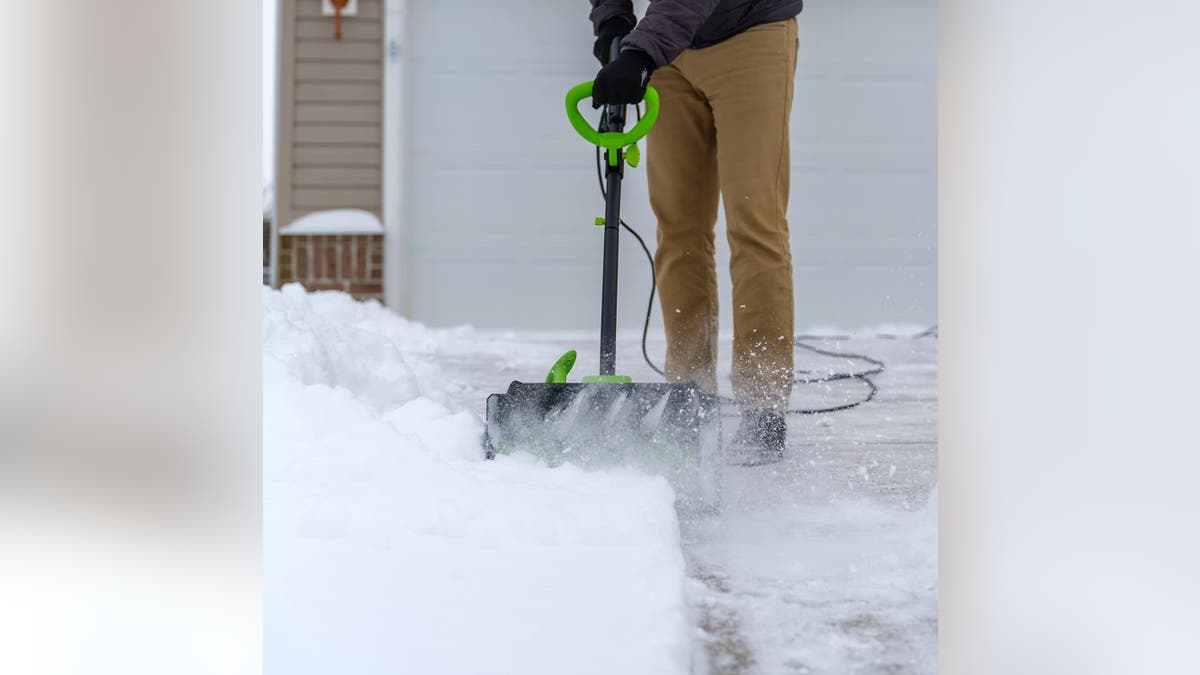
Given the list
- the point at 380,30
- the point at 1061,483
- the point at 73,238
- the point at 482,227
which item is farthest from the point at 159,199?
the point at 380,30

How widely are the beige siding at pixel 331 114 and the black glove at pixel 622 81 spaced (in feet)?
8.96

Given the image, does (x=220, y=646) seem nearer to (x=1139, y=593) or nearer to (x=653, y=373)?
(x=1139, y=593)

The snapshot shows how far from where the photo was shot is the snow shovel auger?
3.65ft

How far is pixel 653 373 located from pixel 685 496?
1216mm

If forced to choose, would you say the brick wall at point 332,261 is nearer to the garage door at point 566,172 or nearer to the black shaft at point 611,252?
the garage door at point 566,172

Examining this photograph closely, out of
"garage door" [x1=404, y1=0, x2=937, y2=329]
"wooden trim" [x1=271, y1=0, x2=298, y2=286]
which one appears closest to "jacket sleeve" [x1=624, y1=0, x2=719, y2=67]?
"garage door" [x1=404, y1=0, x2=937, y2=329]

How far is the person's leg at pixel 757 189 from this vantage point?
1.42 m

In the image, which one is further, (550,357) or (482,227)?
(482,227)

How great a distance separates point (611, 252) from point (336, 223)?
2728mm

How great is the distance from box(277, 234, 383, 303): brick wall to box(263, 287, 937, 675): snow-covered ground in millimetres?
2389

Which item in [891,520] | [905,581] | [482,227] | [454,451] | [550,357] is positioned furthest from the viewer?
[482,227]

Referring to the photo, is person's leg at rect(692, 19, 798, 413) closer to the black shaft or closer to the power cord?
the power cord

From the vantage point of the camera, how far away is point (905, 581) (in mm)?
884

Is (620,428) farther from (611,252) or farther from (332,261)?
(332,261)
